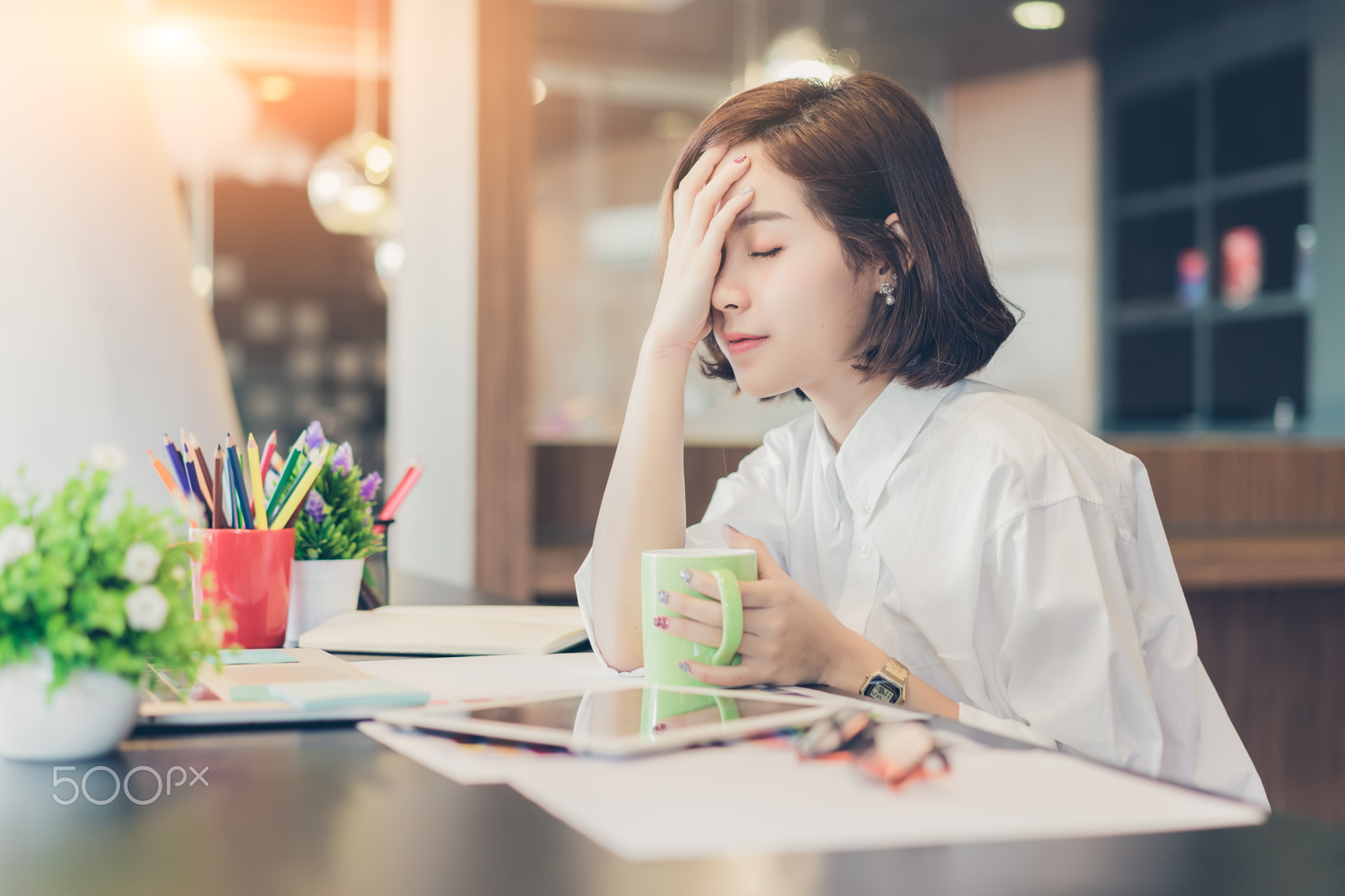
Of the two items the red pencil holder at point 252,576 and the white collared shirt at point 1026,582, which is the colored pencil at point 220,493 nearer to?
the red pencil holder at point 252,576

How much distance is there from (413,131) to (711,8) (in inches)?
105

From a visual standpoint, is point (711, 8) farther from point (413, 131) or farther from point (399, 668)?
point (399, 668)

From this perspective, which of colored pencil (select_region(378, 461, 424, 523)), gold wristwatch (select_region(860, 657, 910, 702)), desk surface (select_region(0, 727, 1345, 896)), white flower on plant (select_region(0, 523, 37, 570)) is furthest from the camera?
colored pencil (select_region(378, 461, 424, 523))

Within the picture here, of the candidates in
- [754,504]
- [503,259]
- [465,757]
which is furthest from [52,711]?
[503,259]

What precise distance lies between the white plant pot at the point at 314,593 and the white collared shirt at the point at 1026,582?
0.21 m

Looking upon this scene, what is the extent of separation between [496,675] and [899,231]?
555 mm

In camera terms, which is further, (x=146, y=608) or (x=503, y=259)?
(x=503, y=259)

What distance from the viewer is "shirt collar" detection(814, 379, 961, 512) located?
1073 millimetres

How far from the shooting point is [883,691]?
877 millimetres

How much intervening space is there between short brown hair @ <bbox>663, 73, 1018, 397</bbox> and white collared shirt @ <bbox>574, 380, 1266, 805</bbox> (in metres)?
0.04

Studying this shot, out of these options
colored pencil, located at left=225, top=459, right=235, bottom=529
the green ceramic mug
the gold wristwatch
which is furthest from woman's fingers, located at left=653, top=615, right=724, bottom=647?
colored pencil, located at left=225, top=459, right=235, bottom=529

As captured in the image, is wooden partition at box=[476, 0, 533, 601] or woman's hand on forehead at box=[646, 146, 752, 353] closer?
woman's hand on forehead at box=[646, 146, 752, 353]

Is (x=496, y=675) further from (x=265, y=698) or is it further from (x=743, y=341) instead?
(x=743, y=341)

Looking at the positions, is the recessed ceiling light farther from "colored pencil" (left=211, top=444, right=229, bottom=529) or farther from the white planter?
the white planter
